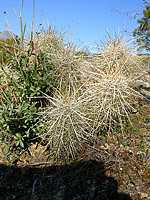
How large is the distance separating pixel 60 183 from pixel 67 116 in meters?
0.72

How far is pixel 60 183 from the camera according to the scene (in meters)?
2.16

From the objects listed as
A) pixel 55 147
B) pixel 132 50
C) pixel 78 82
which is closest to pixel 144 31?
pixel 132 50

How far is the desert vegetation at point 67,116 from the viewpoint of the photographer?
7.50 feet

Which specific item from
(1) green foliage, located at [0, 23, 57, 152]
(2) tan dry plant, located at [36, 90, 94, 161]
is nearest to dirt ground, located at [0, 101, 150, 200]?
(2) tan dry plant, located at [36, 90, 94, 161]

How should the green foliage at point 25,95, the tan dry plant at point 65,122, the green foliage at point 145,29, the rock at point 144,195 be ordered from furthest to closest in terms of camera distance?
the green foliage at point 145,29, the green foliage at point 25,95, the tan dry plant at point 65,122, the rock at point 144,195

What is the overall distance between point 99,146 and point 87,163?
0.35 metres

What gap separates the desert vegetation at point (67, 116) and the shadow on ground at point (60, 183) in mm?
69

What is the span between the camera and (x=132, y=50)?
→ 317 centimetres

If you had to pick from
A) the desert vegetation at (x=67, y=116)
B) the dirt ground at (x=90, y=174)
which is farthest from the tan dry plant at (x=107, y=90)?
the dirt ground at (x=90, y=174)

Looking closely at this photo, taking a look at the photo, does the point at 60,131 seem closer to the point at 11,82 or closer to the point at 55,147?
the point at 55,147

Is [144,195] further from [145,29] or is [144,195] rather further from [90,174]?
[145,29]

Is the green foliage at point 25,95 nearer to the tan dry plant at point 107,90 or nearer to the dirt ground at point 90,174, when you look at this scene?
the dirt ground at point 90,174

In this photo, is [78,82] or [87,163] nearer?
[87,163]

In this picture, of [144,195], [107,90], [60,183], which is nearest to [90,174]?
[60,183]
